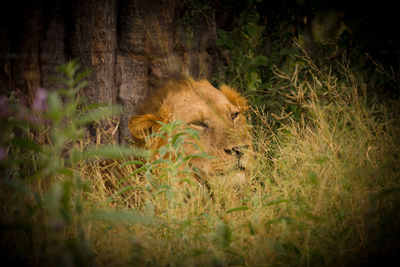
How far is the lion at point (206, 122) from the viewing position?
96.7 inches

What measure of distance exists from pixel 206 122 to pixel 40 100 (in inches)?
59.6

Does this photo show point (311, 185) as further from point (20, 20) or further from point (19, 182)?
point (20, 20)

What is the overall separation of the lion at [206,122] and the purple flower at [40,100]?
0.76 m

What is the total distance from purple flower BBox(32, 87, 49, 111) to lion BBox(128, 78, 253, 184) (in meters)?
0.76

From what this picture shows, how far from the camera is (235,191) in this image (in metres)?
2.34

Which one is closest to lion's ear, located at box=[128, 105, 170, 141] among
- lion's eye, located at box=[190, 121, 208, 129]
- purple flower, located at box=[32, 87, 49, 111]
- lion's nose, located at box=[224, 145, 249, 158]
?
lion's eye, located at box=[190, 121, 208, 129]

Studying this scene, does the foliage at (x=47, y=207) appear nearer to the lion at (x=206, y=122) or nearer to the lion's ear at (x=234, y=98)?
the lion at (x=206, y=122)

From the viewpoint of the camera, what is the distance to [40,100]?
2.61m

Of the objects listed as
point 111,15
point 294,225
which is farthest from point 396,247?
point 111,15

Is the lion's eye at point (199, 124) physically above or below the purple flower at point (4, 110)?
below

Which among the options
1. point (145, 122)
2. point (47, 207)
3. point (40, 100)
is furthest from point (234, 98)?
point (47, 207)

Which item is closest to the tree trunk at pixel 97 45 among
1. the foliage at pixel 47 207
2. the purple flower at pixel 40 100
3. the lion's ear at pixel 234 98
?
the purple flower at pixel 40 100

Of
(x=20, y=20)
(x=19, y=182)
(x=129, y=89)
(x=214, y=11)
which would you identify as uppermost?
(x=214, y=11)

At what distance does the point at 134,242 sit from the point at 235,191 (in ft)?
3.43
